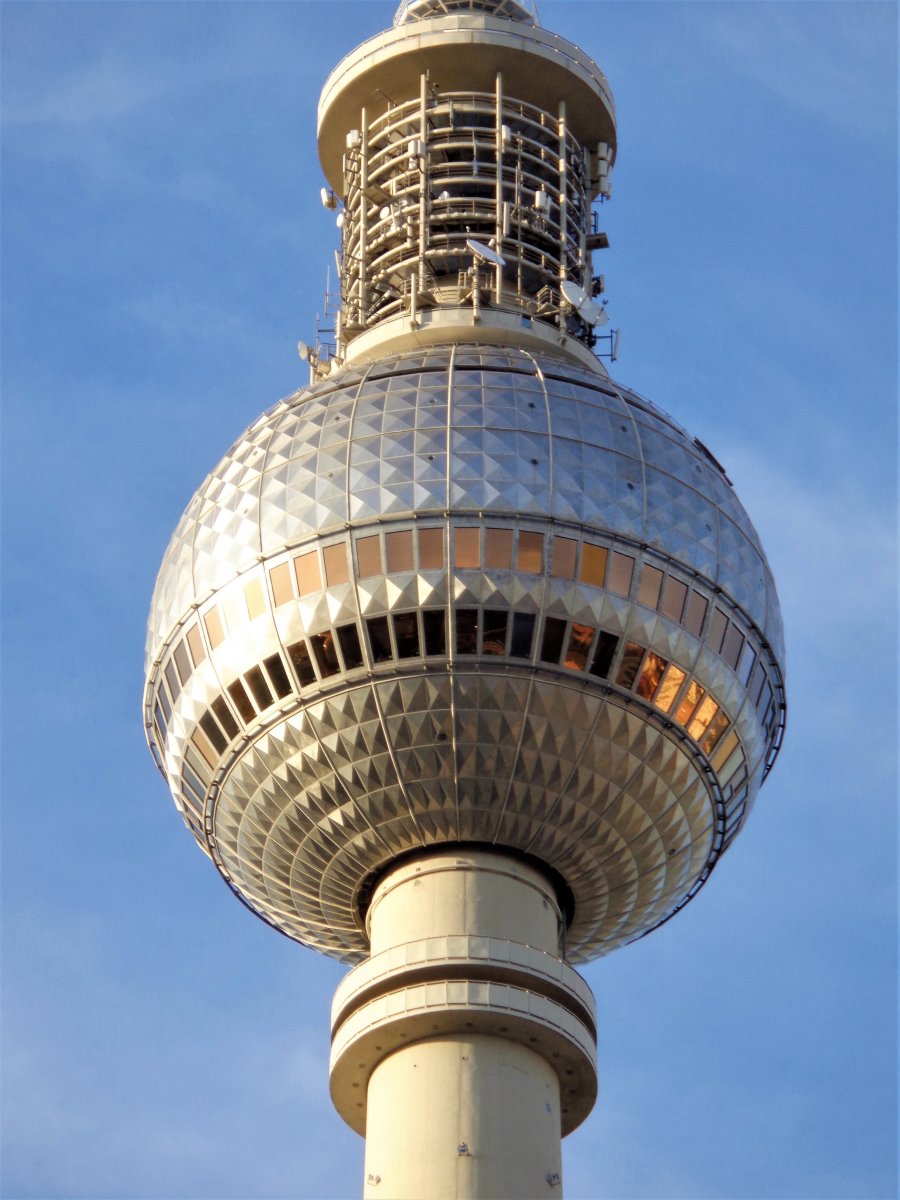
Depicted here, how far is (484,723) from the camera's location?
57.9 metres

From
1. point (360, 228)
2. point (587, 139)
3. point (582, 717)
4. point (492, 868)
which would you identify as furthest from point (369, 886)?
point (587, 139)

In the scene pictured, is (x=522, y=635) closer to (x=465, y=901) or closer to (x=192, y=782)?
(x=465, y=901)

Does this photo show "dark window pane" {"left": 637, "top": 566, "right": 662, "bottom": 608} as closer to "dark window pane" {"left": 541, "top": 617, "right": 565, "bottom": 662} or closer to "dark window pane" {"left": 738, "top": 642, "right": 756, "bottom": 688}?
"dark window pane" {"left": 541, "top": 617, "right": 565, "bottom": 662}

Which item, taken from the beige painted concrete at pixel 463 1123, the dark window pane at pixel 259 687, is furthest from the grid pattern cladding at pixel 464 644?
the beige painted concrete at pixel 463 1123

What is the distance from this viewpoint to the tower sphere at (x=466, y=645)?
58000mm

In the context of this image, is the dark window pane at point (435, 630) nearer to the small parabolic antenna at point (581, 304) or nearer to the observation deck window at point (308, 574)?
the observation deck window at point (308, 574)

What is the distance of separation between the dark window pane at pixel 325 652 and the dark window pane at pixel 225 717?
9.99ft

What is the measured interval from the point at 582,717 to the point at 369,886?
300 inches

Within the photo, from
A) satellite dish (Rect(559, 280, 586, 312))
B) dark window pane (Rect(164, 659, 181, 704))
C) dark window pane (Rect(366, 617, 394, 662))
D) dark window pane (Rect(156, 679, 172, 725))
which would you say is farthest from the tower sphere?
satellite dish (Rect(559, 280, 586, 312))

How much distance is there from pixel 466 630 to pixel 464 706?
5.91 feet

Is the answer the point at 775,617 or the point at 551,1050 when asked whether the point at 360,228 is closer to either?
the point at 775,617

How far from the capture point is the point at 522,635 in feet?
190

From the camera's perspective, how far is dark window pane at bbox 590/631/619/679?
191 feet

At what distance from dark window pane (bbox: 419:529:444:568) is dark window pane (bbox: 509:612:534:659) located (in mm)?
2241
